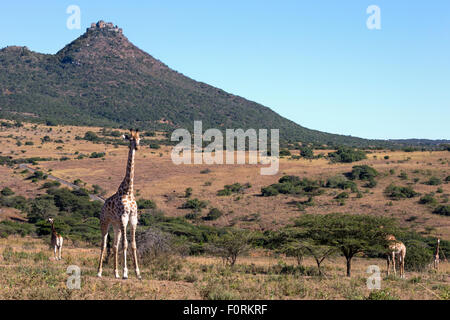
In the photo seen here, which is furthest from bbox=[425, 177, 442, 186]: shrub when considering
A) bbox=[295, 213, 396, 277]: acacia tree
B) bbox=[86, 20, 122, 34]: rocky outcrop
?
bbox=[86, 20, 122, 34]: rocky outcrop

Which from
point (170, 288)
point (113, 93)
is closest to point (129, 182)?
point (170, 288)

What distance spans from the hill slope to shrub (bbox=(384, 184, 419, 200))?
257 ft

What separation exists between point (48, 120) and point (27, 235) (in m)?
91.5

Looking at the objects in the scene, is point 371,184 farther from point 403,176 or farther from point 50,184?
point 50,184

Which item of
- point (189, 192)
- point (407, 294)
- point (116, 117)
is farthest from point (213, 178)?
point (116, 117)

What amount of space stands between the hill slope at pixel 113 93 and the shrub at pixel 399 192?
78297mm

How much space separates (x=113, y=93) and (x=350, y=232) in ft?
465

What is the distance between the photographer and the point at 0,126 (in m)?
106

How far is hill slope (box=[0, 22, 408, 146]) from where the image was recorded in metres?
142

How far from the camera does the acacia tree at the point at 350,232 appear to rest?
20359 mm

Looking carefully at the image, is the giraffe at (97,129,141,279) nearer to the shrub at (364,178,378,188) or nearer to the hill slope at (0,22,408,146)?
the shrub at (364,178,378,188)

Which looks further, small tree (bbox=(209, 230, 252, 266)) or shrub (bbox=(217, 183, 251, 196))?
shrub (bbox=(217, 183, 251, 196))
